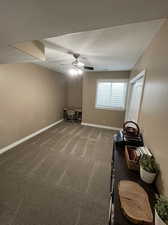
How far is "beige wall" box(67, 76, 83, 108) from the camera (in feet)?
19.0

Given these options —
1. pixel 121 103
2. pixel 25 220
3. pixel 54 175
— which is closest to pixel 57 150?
pixel 54 175

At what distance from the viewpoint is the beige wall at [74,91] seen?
5.79 meters

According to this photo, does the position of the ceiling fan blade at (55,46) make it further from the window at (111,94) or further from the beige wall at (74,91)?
the beige wall at (74,91)

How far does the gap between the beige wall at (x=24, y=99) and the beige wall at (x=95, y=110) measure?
1.40m

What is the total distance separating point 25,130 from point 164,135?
3415 millimetres

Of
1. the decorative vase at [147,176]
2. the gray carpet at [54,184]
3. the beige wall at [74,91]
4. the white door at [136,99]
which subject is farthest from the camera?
the beige wall at [74,91]

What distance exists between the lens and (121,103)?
4.41 metres

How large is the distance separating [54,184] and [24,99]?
241 centimetres

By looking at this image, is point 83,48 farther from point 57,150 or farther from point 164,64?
point 57,150

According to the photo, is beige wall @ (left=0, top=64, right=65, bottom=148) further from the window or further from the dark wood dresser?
the dark wood dresser

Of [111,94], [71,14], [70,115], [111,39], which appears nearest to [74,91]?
[70,115]

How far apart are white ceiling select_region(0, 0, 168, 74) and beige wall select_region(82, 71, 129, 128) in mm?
3680

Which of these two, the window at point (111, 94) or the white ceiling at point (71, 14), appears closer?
the white ceiling at point (71, 14)

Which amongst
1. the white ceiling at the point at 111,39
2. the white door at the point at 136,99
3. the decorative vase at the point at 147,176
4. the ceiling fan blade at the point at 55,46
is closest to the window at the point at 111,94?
the white door at the point at 136,99
